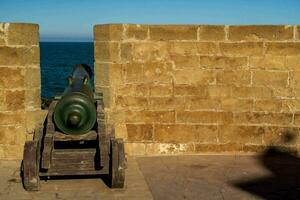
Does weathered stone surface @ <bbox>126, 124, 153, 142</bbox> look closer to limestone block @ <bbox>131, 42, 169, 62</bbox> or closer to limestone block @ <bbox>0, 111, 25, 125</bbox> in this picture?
limestone block @ <bbox>131, 42, 169, 62</bbox>

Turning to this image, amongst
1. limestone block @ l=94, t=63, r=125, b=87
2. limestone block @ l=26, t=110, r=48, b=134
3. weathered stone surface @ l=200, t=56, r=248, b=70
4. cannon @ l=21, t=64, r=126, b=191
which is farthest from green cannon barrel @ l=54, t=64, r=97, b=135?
weathered stone surface @ l=200, t=56, r=248, b=70

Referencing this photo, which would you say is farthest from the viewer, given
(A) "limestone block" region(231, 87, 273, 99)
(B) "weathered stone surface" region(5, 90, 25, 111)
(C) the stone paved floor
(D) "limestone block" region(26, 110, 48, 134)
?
(A) "limestone block" region(231, 87, 273, 99)

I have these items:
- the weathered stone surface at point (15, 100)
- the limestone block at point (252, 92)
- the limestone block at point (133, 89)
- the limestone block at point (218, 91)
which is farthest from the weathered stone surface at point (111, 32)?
the limestone block at point (252, 92)

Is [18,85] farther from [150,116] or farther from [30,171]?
[150,116]

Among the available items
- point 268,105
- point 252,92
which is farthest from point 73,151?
point 268,105

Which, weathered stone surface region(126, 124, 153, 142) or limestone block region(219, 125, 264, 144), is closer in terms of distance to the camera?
weathered stone surface region(126, 124, 153, 142)

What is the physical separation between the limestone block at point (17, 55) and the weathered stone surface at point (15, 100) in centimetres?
42

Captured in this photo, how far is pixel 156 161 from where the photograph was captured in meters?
6.79

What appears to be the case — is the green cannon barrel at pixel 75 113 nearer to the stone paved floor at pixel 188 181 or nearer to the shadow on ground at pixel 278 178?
the stone paved floor at pixel 188 181

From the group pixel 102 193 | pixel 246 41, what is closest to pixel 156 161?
pixel 102 193

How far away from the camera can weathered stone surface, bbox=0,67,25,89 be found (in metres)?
6.65

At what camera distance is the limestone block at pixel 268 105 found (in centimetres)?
718

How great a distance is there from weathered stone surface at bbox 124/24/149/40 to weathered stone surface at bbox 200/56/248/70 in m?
0.93

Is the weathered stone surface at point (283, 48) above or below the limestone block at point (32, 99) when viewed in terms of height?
above
